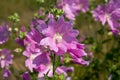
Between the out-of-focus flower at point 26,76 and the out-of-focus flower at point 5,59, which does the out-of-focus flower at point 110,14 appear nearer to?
the out-of-focus flower at point 5,59

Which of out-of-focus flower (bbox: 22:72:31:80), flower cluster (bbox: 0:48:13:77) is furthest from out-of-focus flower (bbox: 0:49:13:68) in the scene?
out-of-focus flower (bbox: 22:72:31:80)

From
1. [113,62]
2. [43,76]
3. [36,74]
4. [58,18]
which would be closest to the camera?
[58,18]

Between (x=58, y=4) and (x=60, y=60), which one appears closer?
(x=60, y=60)

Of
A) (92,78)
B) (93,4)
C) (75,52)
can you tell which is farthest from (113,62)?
(75,52)

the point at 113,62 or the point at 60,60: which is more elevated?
the point at 60,60

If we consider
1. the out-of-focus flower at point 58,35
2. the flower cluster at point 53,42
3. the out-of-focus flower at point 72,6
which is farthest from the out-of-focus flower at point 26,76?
the out-of-focus flower at point 72,6

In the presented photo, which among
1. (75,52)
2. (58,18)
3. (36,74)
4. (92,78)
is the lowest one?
(92,78)

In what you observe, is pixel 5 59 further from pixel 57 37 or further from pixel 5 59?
pixel 57 37

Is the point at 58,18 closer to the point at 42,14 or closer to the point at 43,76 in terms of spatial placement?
the point at 43,76
